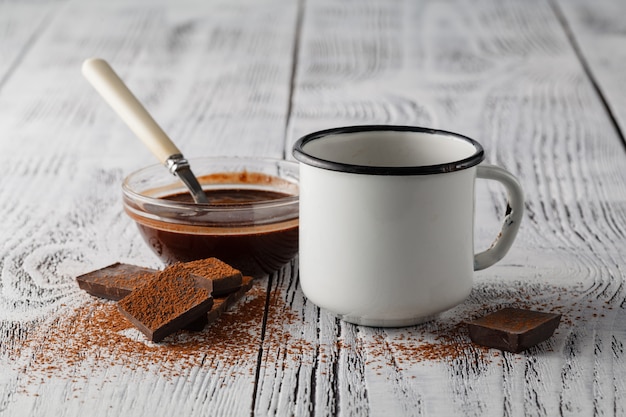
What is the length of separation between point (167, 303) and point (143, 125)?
13.1 inches

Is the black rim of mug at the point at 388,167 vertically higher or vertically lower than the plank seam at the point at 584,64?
higher

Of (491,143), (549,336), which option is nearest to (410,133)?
(549,336)

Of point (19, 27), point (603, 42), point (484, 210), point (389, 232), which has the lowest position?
point (603, 42)

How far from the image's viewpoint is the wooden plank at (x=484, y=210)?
867mm

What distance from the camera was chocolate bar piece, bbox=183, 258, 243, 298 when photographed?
3.27ft

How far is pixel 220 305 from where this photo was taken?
0.99 meters

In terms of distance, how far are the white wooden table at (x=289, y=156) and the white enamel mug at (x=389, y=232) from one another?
0.04m

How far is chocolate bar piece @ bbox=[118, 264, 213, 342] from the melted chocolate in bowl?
109 millimetres

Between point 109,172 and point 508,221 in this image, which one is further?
point 109,172

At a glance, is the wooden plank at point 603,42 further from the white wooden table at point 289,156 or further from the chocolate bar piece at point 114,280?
the chocolate bar piece at point 114,280

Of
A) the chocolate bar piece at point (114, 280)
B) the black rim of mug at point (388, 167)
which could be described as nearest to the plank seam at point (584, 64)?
the black rim of mug at point (388, 167)

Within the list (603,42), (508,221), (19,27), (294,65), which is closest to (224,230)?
(508,221)

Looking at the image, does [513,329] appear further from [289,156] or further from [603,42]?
[603,42]

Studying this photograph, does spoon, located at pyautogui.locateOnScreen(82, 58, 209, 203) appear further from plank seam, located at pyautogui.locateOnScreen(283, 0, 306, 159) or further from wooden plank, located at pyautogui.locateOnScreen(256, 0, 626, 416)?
plank seam, located at pyautogui.locateOnScreen(283, 0, 306, 159)
